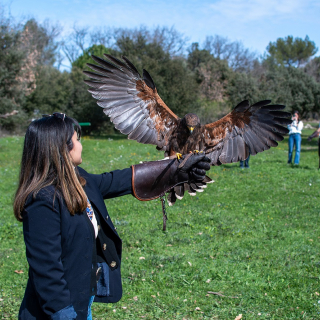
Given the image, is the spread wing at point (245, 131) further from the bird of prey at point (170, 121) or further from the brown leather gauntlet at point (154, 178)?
the brown leather gauntlet at point (154, 178)

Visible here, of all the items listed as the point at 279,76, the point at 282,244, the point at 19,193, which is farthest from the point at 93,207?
the point at 279,76

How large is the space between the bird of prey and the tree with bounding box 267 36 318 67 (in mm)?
52091

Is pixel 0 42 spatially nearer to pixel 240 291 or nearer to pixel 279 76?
pixel 240 291

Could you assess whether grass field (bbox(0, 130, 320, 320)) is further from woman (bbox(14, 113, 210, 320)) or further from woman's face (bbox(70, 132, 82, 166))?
woman's face (bbox(70, 132, 82, 166))

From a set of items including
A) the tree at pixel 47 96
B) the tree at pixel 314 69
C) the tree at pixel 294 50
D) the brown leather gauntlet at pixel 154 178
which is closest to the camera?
the brown leather gauntlet at pixel 154 178

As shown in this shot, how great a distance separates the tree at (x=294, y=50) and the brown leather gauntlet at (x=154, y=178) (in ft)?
177

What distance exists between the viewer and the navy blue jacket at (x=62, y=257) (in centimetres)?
180

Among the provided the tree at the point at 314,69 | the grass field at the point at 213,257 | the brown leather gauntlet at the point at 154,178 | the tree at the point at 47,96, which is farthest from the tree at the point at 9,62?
the tree at the point at 314,69

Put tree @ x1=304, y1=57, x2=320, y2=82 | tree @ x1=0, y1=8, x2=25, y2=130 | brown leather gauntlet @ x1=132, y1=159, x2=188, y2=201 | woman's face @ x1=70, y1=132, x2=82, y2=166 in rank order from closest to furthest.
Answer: woman's face @ x1=70, y1=132, x2=82, y2=166
brown leather gauntlet @ x1=132, y1=159, x2=188, y2=201
tree @ x1=0, y1=8, x2=25, y2=130
tree @ x1=304, y1=57, x2=320, y2=82

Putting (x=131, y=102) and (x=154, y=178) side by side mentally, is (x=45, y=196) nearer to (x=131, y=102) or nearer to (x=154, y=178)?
(x=154, y=178)

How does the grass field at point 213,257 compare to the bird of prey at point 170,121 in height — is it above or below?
below

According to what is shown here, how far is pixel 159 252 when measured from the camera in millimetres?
5215

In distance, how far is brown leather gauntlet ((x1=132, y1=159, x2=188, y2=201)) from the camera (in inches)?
98.1

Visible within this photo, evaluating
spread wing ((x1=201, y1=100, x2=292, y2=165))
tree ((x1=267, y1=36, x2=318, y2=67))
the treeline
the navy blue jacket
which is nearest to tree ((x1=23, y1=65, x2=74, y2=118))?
the treeline
